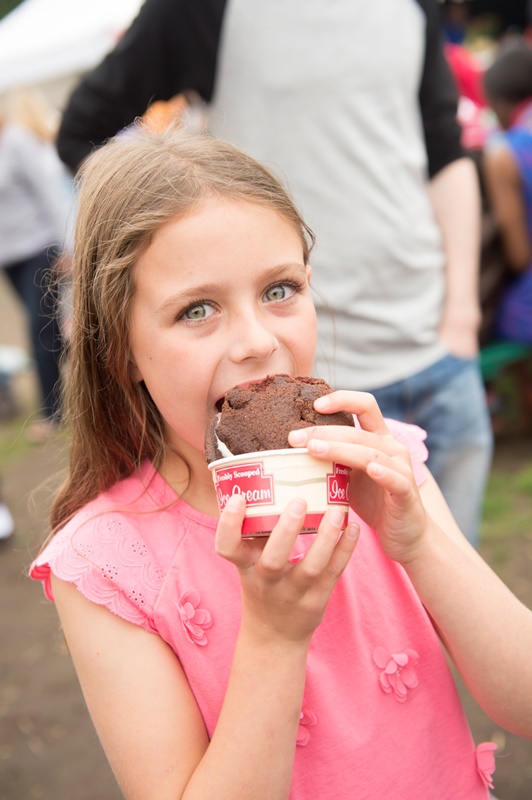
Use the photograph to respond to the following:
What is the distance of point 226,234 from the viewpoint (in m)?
1.69

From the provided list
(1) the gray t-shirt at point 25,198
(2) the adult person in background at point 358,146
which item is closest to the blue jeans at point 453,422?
(2) the adult person in background at point 358,146

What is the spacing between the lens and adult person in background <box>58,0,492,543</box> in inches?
110

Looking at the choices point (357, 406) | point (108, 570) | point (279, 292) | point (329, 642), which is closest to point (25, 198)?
point (279, 292)

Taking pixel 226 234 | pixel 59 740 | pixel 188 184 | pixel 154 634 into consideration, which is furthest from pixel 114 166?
pixel 59 740

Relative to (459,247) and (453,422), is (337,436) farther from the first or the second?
(459,247)

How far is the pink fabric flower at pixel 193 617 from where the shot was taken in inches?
67.9

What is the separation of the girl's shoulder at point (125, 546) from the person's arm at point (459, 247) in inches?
62.5

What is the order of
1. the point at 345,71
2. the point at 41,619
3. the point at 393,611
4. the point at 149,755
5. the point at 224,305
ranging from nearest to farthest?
the point at 149,755 < the point at 224,305 < the point at 393,611 < the point at 345,71 < the point at 41,619

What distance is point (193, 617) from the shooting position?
5.71ft

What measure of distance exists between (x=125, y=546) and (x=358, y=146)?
5.64 feet

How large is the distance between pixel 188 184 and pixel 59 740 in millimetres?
2920

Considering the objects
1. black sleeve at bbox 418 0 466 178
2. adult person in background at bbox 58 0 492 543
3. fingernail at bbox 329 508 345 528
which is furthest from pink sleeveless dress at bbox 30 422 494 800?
black sleeve at bbox 418 0 466 178

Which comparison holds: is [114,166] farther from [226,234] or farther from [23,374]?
[23,374]

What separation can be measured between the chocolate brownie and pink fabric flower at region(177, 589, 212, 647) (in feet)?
1.30
